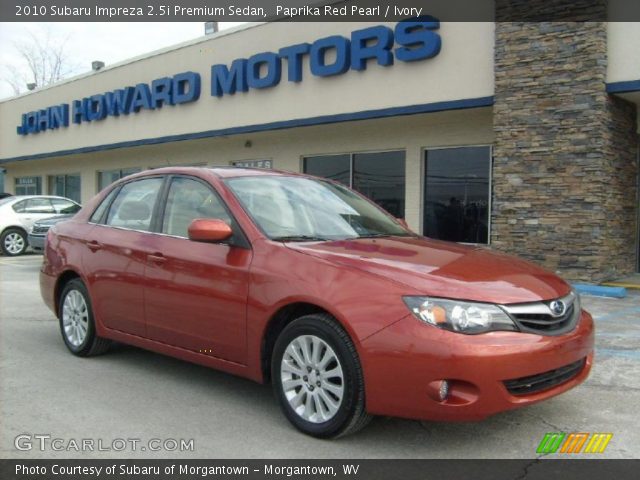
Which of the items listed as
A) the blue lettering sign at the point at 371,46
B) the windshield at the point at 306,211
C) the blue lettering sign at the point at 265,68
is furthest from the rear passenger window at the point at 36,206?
the windshield at the point at 306,211

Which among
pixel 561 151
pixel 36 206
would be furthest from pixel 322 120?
pixel 36 206

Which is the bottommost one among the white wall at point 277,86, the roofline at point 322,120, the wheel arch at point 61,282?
the wheel arch at point 61,282

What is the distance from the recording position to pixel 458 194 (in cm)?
1260

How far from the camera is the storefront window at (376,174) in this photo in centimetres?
1354

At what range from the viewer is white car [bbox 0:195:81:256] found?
627 inches

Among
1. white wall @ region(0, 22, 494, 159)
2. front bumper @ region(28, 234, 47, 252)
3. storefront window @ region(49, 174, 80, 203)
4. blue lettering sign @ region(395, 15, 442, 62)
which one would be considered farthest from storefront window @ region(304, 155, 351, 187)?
storefront window @ region(49, 174, 80, 203)

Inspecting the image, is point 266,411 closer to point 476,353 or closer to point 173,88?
point 476,353

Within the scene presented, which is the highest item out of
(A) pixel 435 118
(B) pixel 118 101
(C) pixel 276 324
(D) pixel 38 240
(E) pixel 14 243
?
(B) pixel 118 101

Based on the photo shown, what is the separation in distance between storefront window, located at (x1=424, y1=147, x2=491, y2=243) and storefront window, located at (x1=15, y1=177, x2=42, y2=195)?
63.0 ft

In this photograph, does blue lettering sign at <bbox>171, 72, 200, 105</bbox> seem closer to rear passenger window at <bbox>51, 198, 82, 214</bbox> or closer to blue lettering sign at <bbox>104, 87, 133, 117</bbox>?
blue lettering sign at <bbox>104, 87, 133, 117</bbox>

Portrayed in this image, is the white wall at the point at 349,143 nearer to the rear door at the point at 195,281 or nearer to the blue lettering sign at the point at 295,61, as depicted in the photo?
the blue lettering sign at the point at 295,61

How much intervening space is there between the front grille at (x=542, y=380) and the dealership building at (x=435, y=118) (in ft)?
21.1

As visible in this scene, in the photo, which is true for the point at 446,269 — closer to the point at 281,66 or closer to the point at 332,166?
the point at 332,166

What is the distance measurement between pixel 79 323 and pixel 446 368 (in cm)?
362
